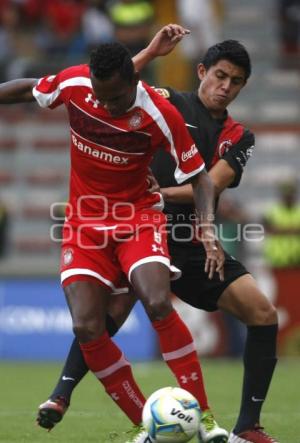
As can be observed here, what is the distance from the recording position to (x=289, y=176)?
18.2 metres

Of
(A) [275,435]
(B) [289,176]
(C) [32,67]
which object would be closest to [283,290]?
(B) [289,176]

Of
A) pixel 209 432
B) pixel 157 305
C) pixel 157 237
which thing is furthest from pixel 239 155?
pixel 209 432

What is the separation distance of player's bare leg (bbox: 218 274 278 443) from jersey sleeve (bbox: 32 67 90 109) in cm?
155

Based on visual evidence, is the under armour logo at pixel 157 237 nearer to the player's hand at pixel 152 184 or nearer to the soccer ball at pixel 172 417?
the player's hand at pixel 152 184

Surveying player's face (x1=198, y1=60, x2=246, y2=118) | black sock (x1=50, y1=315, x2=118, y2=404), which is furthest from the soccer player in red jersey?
player's face (x1=198, y1=60, x2=246, y2=118)

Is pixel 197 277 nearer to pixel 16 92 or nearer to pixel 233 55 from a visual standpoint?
pixel 233 55

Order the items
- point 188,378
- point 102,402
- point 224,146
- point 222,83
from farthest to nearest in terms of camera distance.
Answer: point 102,402, point 224,146, point 222,83, point 188,378

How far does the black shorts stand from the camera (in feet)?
25.1

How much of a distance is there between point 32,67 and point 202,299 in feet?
36.2

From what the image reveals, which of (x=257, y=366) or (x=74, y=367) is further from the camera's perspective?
(x=74, y=367)

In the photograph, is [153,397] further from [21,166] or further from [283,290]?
[21,166]

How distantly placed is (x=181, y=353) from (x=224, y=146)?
154 cm

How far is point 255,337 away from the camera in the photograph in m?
7.57

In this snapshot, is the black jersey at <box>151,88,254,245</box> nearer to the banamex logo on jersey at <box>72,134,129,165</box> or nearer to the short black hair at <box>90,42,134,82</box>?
the banamex logo on jersey at <box>72,134,129,165</box>
